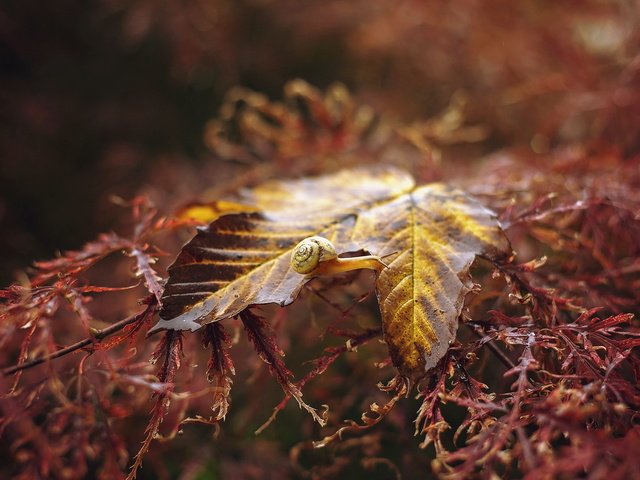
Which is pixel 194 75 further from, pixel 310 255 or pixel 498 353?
pixel 498 353

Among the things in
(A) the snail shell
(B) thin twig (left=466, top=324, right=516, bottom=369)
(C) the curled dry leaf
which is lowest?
(B) thin twig (left=466, top=324, right=516, bottom=369)

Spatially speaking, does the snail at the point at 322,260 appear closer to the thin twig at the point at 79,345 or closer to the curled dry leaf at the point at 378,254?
the curled dry leaf at the point at 378,254

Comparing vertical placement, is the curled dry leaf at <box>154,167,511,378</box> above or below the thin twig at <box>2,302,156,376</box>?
below

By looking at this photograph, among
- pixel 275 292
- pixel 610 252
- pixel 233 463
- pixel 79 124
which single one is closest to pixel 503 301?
pixel 610 252

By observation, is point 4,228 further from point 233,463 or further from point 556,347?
point 556,347

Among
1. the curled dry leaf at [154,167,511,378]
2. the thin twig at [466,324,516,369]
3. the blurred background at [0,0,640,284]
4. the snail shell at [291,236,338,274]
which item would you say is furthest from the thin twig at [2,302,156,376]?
the blurred background at [0,0,640,284]

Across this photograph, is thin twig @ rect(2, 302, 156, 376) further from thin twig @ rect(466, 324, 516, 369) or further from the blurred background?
the blurred background

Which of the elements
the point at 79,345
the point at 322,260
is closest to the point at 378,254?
the point at 322,260
